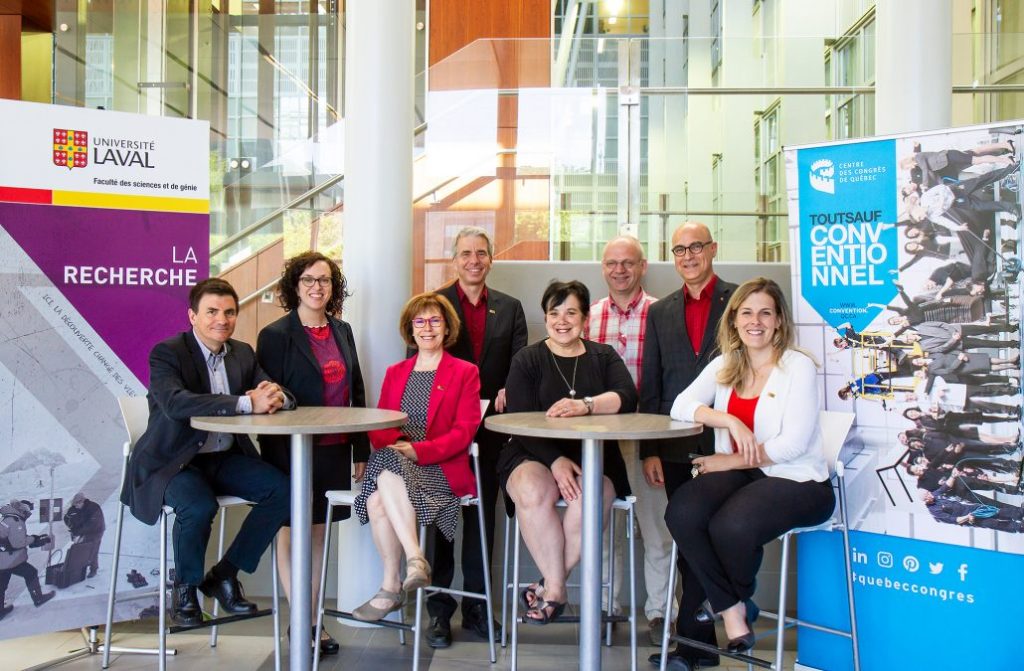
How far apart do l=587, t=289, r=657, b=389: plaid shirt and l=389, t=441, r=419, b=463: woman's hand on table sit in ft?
3.59

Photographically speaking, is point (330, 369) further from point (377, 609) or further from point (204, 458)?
point (377, 609)

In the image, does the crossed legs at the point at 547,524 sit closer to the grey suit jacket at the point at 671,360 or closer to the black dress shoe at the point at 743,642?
the grey suit jacket at the point at 671,360

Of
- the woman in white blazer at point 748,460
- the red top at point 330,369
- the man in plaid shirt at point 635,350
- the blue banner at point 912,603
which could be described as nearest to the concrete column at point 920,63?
the man in plaid shirt at point 635,350

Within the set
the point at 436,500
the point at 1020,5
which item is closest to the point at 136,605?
the point at 436,500

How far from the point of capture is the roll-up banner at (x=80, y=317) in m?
3.47

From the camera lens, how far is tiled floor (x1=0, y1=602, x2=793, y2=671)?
3.50 meters

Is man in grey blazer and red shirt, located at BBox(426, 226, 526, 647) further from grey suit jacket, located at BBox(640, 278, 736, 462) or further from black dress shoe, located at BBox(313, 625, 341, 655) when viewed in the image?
grey suit jacket, located at BBox(640, 278, 736, 462)

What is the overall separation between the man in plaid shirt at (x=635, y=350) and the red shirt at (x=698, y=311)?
30cm

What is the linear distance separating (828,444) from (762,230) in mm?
2018

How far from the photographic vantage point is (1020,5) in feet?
25.8

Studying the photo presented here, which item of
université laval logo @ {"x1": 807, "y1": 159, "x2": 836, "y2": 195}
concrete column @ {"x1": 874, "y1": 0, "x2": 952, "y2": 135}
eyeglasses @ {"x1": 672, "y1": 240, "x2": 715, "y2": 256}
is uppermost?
concrete column @ {"x1": 874, "y1": 0, "x2": 952, "y2": 135}

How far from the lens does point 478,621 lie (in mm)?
3826

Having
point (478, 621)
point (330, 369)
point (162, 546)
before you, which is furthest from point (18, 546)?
point (478, 621)

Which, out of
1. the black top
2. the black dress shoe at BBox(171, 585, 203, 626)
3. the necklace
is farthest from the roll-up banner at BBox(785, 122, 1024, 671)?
the black dress shoe at BBox(171, 585, 203, 626)
